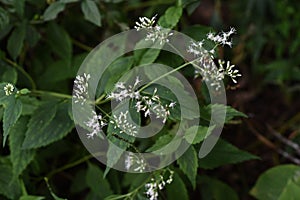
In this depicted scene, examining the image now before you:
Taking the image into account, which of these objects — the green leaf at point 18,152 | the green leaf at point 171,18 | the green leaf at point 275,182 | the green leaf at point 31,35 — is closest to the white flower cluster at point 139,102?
the green leaf at point 171,18

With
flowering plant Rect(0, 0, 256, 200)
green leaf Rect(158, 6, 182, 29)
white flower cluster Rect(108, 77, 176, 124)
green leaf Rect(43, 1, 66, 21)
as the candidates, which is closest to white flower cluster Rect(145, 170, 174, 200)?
flowering plant Rect(0, 0, 256, 200)

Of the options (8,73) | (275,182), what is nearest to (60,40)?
(8,73)

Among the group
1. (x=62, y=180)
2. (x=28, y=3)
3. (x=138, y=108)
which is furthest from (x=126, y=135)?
(x=62, y=180)

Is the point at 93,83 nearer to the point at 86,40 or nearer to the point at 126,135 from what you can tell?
the point at 126,135

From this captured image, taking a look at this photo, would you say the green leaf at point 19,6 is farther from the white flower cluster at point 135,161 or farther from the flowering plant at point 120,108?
the white flower cluster at point 135,161

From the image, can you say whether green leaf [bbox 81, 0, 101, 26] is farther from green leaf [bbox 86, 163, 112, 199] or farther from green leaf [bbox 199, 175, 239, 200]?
green leaf [bbox 199, 175, 239, 200]

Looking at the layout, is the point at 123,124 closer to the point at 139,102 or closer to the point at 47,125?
the point at 139,102
